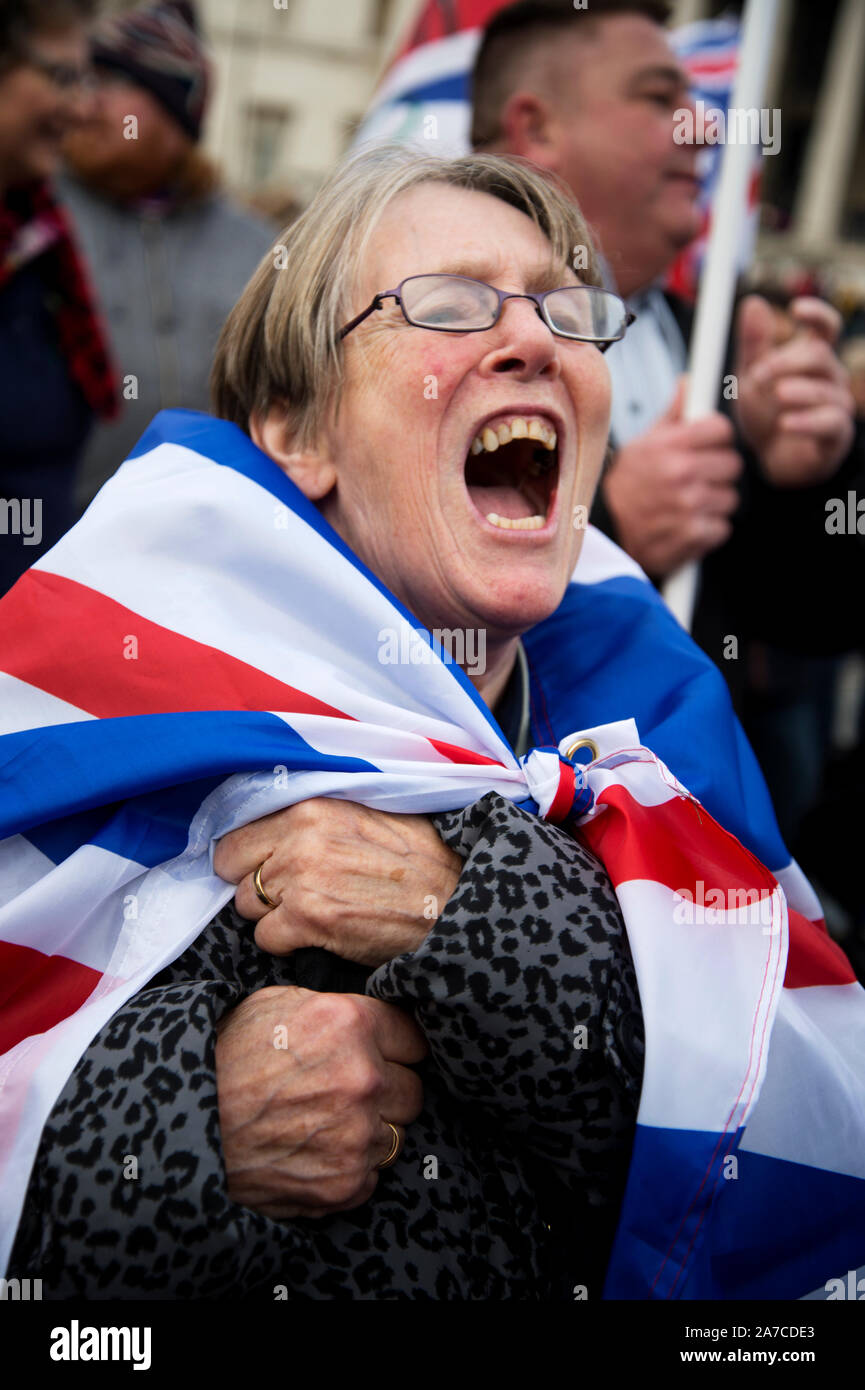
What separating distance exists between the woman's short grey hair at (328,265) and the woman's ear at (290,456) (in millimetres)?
17

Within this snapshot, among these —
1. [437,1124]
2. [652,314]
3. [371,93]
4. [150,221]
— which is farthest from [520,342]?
[371,93]

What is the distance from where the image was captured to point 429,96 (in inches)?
155

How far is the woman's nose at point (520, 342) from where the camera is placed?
6.20 ft

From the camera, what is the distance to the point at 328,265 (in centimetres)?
201

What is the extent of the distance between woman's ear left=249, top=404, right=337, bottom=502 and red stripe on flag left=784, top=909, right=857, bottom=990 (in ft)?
3.30

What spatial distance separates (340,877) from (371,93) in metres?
23.8

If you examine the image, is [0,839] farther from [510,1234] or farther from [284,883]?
[510,1234]

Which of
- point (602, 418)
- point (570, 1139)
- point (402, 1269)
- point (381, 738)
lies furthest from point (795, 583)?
point (402, 1269)

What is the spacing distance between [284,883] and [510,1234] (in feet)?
1.77

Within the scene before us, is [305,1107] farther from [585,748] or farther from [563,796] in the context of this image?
[585,748]

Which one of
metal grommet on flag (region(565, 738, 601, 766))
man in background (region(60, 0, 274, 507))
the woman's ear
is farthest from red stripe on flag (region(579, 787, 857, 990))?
man in background (region(60, 0, 274, 507))

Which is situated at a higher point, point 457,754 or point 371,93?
point 371,93

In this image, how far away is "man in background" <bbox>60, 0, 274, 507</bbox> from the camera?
3.95 metres

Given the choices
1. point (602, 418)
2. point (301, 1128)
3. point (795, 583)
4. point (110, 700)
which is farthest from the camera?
point (795, 583)
